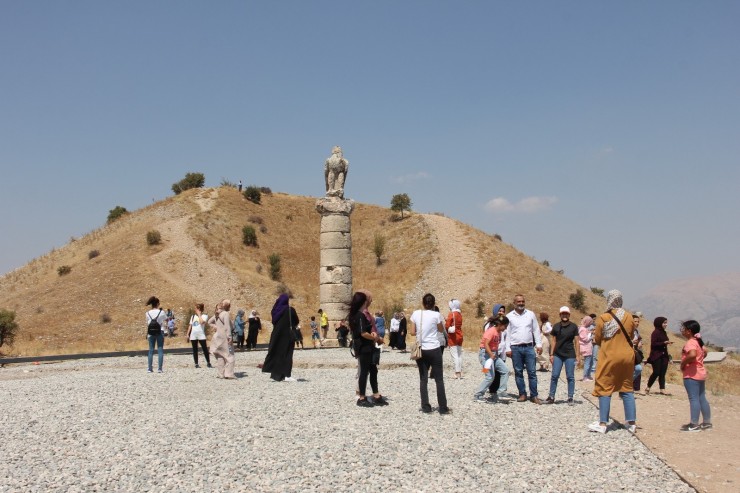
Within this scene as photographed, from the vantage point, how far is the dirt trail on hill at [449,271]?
49.5 meters

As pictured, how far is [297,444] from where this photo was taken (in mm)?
7266

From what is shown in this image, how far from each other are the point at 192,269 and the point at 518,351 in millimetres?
39942

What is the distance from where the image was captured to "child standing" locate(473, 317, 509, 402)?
10281 millimetres

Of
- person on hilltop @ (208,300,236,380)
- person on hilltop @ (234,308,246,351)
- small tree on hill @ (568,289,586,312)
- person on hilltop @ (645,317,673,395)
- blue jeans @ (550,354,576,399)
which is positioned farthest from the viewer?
small tree on hill @ (568,289,586,312)

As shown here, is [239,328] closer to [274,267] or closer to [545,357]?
[545,357]

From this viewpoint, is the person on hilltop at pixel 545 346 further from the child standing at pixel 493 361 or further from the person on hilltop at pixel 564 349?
the person on hilltop at pixel 564 349

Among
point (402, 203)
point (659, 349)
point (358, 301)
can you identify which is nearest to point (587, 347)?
point (659, 349)

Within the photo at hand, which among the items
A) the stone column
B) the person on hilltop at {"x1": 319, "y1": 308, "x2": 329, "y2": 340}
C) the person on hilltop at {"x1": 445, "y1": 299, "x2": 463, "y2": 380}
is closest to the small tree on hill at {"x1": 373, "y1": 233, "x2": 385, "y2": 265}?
the stone column

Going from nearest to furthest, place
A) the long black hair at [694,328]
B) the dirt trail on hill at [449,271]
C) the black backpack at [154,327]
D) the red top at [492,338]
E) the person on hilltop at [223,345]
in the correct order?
the long black hair at [694,328], the red top at [492,338], the person on hilltop at [223,345], the black backpack at [154,327], the dirt trail on hill at [449,271]

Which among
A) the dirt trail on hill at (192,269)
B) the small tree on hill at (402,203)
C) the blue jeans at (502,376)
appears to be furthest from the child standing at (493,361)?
the small tree on hill at (402,203)

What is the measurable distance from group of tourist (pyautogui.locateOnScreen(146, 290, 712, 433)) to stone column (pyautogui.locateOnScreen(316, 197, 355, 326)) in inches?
406

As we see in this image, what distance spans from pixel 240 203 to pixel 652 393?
5391 centimetres

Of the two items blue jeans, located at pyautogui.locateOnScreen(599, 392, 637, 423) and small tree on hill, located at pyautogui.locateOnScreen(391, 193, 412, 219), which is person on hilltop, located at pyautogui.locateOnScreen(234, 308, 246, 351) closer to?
blue jeans, located at pyautogui.locateOnScreen(599, 392, 637, 423)

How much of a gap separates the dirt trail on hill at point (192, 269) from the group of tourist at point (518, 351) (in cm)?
3077
